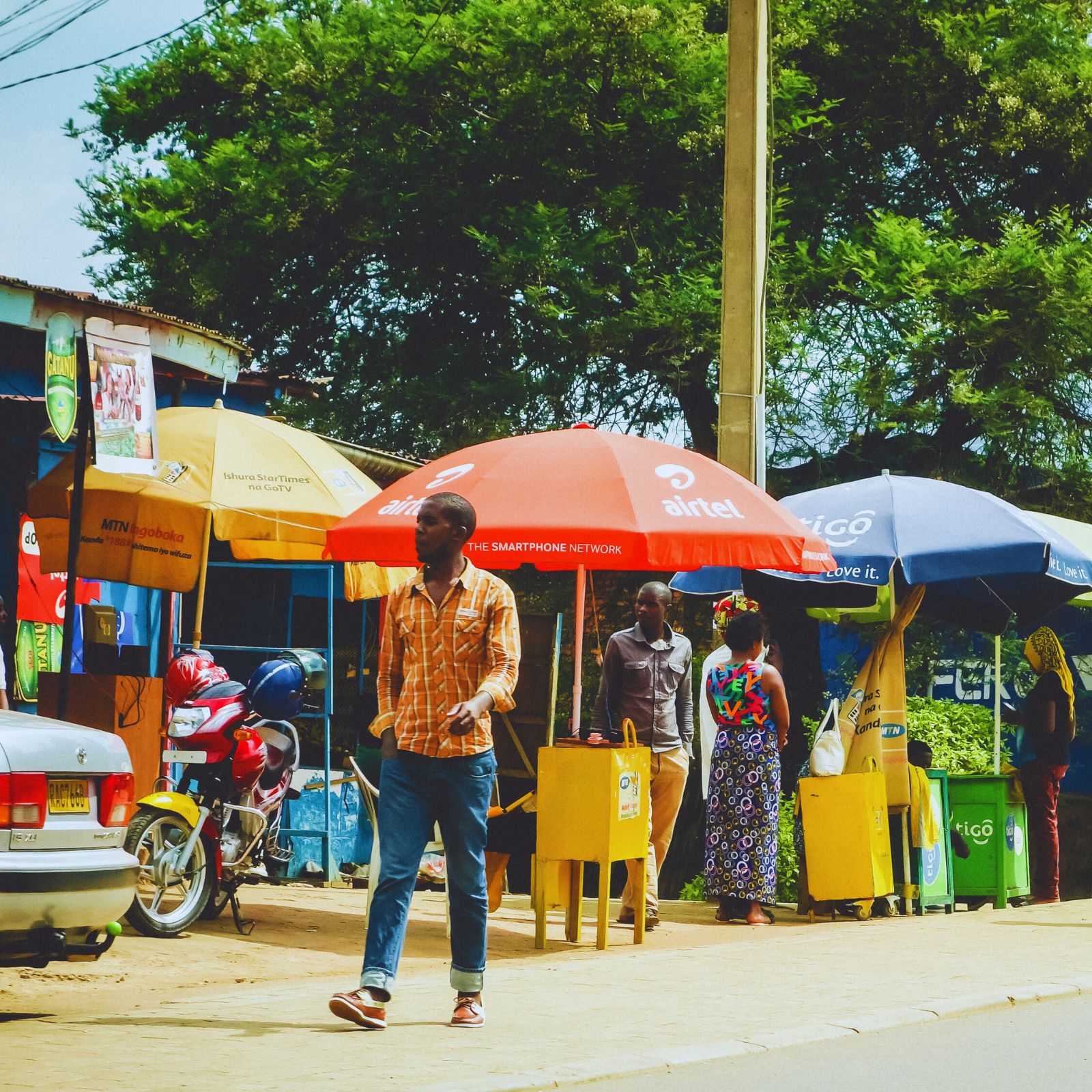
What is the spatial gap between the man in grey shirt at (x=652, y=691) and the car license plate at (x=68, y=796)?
3.96 meters

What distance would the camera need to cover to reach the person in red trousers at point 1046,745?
12.0m

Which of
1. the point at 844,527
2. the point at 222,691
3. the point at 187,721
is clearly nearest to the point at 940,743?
the point at 844,527

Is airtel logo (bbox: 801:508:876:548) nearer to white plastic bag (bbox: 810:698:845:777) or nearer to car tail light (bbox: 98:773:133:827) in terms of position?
white plastic bag (bbox: 810:698:845:777)

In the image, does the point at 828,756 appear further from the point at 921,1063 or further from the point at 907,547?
the point at 921,1063

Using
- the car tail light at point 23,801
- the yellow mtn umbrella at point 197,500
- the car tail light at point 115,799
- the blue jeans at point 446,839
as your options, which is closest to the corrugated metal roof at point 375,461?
the yellow mtn umbrella at point 197,500

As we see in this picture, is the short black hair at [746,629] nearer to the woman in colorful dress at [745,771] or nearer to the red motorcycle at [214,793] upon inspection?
the woman in colorful dress at [745,771]

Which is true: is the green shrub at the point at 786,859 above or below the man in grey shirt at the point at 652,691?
below

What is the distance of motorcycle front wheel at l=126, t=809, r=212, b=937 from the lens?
8367mm

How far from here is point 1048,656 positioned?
12.2 metres

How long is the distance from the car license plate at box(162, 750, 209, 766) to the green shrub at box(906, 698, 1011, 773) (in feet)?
22.5

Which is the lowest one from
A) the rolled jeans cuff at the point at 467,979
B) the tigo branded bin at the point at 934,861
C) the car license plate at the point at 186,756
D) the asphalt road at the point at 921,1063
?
the asphalt road at the point at 921,1063

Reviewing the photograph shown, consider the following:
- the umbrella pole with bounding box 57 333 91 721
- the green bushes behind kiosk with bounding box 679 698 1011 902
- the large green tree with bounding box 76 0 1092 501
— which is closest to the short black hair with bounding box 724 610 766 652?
the green bushes behind kiosk with bounding box 679 698 1011 902

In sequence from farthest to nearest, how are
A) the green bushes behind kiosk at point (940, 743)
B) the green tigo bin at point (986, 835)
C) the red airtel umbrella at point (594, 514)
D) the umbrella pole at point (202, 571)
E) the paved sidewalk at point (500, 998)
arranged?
1. the green bushes behind kiosk at point (940, 743)
2. the green tigo bin at point (986, 835)
3. the umbrella pole at point (202, 571)
4. the red airtel umbrella at point (594, 514)
5. the paved sidewalk at point (500, 998)

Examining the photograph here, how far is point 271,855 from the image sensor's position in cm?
940
